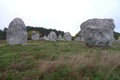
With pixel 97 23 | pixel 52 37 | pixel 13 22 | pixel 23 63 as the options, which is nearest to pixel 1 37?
pixel 52 37

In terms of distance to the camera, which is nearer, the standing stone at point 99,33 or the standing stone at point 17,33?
the standing stone at point 99,33

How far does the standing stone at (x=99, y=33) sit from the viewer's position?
3034 centimetres

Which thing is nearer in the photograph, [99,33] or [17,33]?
[99,33]

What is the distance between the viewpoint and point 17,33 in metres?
37.2

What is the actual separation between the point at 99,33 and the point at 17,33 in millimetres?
11247

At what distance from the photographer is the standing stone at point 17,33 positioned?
37031 mm

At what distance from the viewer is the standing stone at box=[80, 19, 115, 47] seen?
30.3 metres

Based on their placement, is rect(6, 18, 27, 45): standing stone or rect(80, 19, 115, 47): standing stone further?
rect(6, 18, 27, 45): standing stone

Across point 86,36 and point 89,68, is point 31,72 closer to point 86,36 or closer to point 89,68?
point 89,68

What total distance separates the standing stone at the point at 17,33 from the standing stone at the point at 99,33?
890 cm

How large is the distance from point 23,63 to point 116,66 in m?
4.51

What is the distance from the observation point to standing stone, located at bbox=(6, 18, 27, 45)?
37031 millimetres

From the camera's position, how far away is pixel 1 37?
95750 millimetres

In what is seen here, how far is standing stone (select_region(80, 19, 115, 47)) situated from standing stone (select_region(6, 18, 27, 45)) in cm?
890
